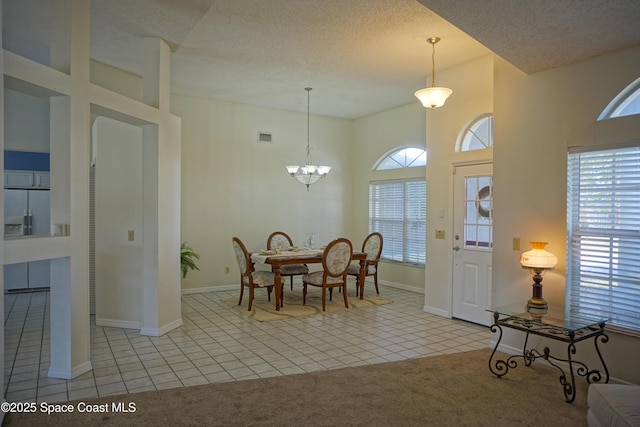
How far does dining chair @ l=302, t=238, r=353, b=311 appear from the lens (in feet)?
18.5

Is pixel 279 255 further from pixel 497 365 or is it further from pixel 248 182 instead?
pixel 497 365

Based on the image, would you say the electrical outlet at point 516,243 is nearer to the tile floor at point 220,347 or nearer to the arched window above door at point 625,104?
the tile floor at point 220,347

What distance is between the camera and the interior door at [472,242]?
496 cm

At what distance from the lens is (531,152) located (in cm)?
387

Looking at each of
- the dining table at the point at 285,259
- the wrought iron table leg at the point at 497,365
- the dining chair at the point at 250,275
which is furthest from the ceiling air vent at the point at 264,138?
the wrought iron table leg at the point at 497,365

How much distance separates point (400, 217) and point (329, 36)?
3909 mm

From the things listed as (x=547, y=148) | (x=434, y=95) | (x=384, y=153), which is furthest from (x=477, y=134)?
(x=384, y=153)

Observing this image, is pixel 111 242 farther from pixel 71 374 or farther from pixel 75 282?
pixel 71 374

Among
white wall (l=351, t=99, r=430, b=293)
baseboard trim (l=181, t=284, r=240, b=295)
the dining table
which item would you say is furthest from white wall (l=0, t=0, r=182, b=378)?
white wall (l=351, t=99, r=430, b=293)

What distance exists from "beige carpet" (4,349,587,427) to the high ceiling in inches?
106

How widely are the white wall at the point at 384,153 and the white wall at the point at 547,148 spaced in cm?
284

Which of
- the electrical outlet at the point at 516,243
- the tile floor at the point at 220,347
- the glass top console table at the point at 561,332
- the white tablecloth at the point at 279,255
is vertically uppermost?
the electrical outlet at the point at 516,243

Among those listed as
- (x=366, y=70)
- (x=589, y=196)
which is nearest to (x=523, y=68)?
(x=589, y=196)

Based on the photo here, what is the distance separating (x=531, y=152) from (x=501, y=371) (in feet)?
6.56
